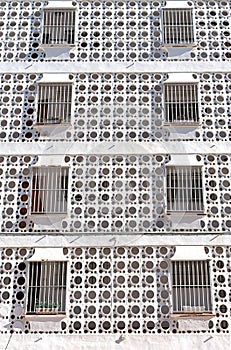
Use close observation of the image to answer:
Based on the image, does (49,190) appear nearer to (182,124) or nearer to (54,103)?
(54,103)

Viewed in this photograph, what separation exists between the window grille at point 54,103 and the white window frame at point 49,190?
1.34m

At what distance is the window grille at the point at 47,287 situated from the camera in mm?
11984

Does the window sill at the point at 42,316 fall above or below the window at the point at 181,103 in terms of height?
below

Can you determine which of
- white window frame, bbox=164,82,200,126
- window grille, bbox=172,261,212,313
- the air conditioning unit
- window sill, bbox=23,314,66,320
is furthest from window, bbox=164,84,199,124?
window sill, bbox=23,314,66,320

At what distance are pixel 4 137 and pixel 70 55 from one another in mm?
Result: 2964

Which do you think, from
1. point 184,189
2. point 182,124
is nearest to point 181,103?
point 182,124

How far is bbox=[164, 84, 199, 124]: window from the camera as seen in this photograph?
1348cm

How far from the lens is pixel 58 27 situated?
14.4 metres

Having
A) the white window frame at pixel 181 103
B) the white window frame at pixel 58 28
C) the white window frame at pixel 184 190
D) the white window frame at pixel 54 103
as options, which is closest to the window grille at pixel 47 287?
the white window frame at pixel 184 190

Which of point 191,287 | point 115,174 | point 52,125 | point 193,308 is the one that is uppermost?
point 52,125

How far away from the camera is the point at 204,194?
12836 millimetres

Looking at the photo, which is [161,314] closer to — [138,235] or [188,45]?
[138,235]

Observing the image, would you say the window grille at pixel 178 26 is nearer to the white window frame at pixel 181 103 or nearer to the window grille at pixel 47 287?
the white window frame at pixel 181 103

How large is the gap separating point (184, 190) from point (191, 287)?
2.40 m
